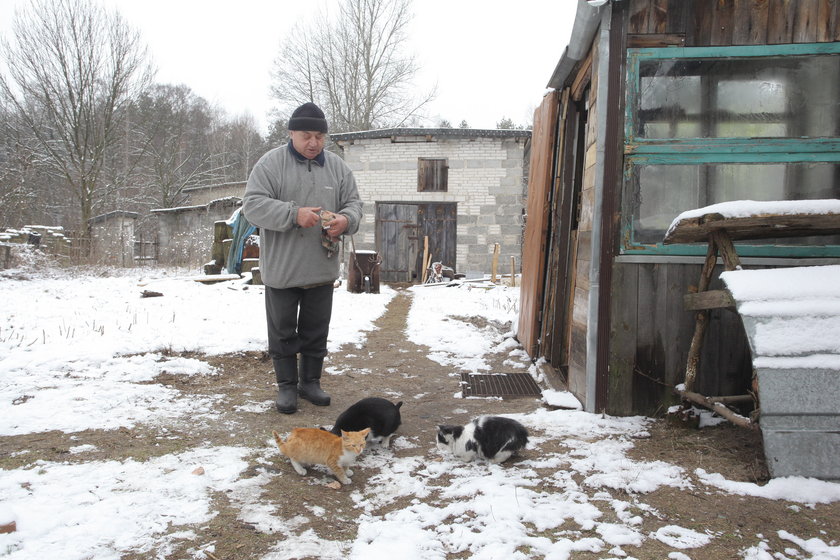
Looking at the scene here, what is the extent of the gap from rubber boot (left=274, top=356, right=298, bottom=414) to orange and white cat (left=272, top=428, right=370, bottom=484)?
2.79 feet

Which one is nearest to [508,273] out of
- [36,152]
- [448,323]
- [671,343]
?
[448,323]

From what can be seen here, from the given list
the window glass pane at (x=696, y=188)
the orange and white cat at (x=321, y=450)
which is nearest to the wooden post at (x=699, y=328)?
the window glass pane at (x=696, y=188)

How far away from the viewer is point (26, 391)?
10.6 feet

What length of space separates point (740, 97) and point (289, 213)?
2881mm

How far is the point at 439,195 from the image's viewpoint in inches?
612

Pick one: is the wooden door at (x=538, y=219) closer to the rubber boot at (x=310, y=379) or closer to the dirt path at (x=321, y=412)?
the dirt path at (x=321, y=412)

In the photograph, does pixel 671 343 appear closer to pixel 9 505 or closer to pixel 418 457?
pixel 418 457

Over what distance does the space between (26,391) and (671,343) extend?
4082 millimetres

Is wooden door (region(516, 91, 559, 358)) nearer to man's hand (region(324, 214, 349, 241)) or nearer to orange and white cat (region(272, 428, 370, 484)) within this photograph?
man's hand (region(324, 214, 349, 241))

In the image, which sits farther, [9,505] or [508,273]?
[508,273]

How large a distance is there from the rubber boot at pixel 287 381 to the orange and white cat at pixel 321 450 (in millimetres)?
850

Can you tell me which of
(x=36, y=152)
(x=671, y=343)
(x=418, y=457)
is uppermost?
(x=36, y=152)

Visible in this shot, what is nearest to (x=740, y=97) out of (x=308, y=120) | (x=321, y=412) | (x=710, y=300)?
(x=710, y=300)

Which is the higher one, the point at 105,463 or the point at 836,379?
the point at 836,379
